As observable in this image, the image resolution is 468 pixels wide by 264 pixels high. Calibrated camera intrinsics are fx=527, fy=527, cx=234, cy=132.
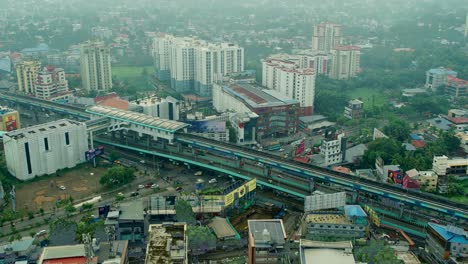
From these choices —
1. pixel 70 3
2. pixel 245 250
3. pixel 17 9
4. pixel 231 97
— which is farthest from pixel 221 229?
pixel 70 3

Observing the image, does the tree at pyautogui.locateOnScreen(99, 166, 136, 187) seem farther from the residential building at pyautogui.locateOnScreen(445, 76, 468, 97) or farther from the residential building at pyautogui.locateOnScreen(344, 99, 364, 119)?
the residential building at pyautogui.locateOnScreen(445, 76, 468, 97)

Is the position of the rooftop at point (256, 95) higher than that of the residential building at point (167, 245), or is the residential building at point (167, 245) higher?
the residential building at point (167, 245)

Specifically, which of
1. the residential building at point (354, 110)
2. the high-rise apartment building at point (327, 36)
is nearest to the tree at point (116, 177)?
the residential building at point (354, 110)

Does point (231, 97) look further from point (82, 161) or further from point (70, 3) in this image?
point (70, 3)

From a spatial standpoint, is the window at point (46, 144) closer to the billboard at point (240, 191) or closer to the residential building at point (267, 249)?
the billboard at point (240, 191)

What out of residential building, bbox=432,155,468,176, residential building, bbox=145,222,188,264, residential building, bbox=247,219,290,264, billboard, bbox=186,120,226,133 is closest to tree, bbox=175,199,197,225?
residential building, bbox=145,222,188,264
